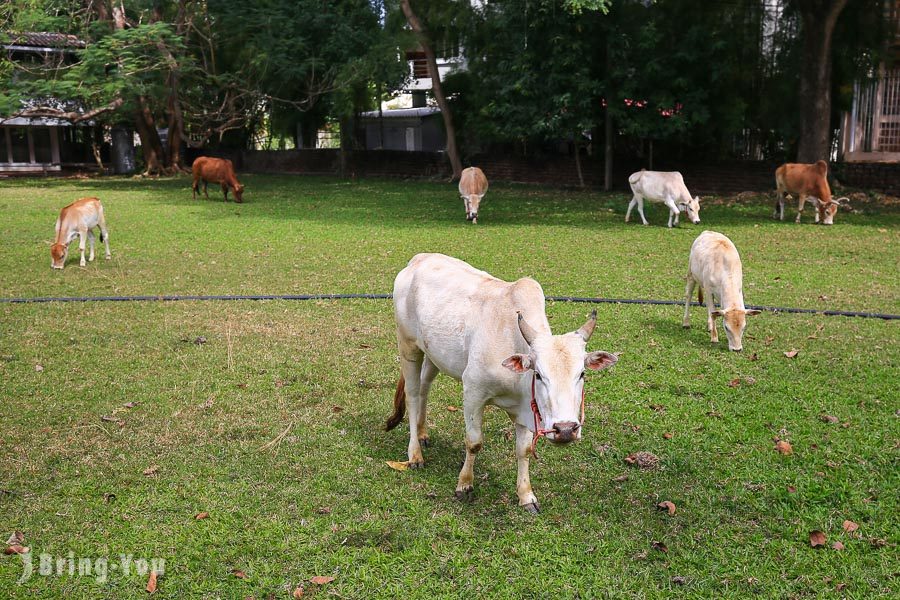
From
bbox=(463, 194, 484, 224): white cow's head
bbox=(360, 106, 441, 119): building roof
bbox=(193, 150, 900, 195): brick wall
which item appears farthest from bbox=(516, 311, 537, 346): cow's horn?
bbox=(360, 106, 441, 119): building roof

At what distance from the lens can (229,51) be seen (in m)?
32.2

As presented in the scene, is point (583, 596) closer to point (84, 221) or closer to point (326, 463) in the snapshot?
point (326, 463)

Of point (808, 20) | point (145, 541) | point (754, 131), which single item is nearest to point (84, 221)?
point (145, 541)

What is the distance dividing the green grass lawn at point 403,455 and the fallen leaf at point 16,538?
0.07 m

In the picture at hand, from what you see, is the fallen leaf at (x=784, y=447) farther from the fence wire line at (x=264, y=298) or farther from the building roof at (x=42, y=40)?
the building roof at (x=42, y=40)

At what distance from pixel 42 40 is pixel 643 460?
4074 centimetres

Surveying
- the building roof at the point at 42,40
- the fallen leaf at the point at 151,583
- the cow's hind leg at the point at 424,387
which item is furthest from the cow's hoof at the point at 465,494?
the building roof at the point at 42,40

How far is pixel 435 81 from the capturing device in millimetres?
29672

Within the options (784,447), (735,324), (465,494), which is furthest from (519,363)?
(735,324)

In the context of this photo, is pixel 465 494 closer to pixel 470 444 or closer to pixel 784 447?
pixel 470 444

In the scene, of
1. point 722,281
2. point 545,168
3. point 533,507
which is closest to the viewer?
point 533,507

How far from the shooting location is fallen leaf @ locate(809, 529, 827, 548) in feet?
14.9

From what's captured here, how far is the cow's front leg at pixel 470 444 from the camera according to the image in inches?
195

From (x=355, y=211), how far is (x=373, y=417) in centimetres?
1594
